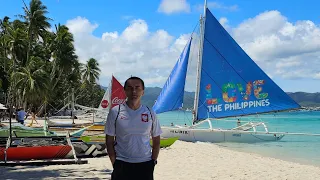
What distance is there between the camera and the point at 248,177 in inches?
375

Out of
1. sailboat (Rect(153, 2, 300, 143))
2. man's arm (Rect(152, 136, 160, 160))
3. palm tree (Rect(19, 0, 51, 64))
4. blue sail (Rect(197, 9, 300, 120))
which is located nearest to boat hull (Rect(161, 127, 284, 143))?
sailboat (Rect(153, 2, 300, 143))

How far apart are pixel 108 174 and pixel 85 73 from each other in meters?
71.2

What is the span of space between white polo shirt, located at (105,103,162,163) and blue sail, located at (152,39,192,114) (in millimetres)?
15589

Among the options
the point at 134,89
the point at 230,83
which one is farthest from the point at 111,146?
the point at 230,83

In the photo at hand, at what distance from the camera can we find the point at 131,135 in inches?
140

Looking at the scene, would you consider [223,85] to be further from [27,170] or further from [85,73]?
[85,73]

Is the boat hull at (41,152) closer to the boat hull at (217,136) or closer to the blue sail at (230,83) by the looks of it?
the boat hull at (217,136)

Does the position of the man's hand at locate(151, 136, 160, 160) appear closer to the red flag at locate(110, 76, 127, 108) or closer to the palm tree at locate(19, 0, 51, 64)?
the red flag at locate(110, 76, 127, 108)

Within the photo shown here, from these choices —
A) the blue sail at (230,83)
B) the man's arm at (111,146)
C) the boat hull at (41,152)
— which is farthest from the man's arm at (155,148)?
the blue sail at (230,83)

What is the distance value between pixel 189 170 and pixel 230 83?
970 centimetres

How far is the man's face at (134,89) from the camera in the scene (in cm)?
364

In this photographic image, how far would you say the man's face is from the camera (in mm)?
3643

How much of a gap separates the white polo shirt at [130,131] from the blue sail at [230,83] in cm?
1562

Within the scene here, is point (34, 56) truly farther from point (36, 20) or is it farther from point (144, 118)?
point (144, 118)
